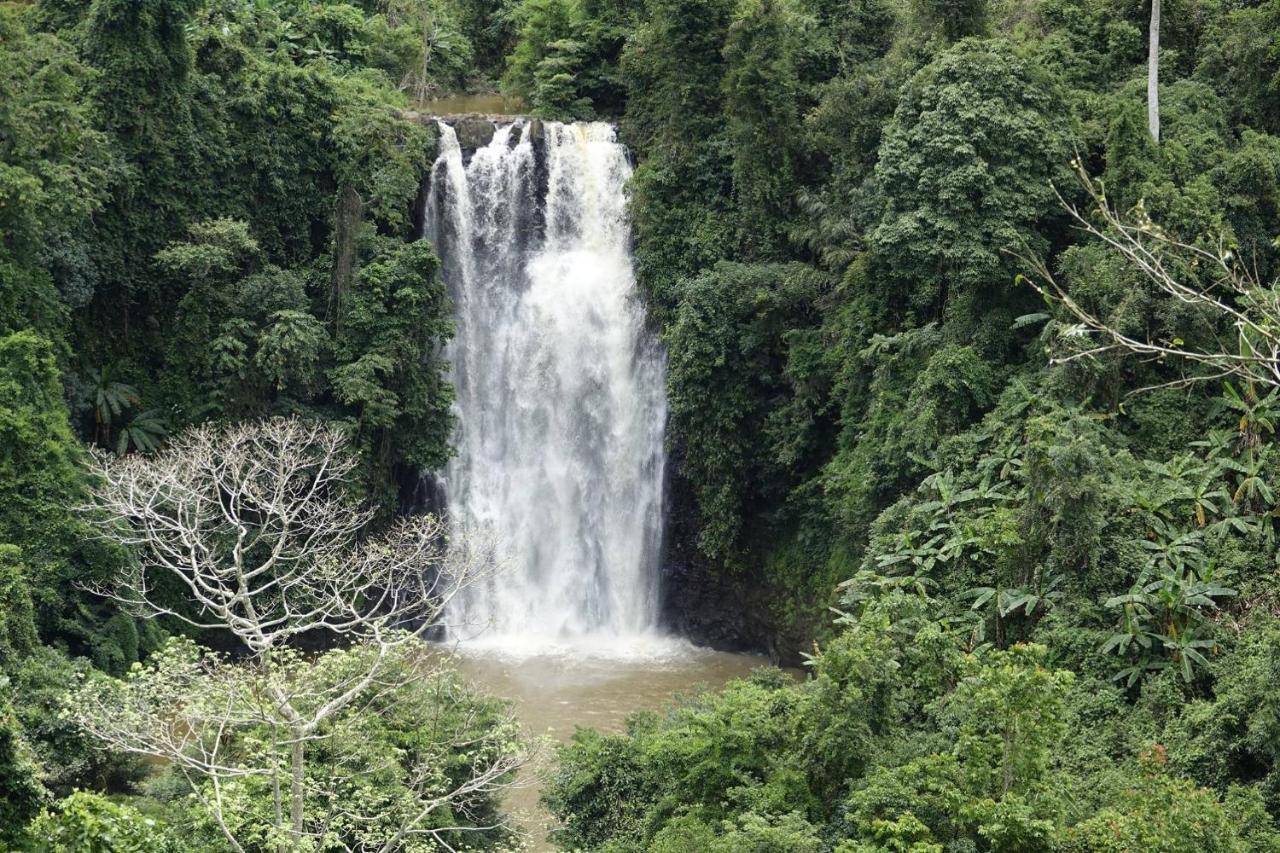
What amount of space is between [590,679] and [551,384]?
6524mm

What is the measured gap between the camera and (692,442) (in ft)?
89.4

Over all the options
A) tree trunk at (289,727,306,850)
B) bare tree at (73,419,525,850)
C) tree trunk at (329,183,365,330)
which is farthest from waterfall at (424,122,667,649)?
tree trunk at (289,727,306,850)

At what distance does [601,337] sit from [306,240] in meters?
6.42

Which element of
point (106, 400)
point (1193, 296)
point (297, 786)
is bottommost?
point (297, 786)

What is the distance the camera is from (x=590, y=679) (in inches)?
1001

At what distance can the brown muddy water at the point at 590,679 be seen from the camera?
2344 centimetres

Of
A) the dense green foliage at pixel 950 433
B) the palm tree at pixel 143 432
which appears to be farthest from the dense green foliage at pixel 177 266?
the dense green foliage at pixel 950 433

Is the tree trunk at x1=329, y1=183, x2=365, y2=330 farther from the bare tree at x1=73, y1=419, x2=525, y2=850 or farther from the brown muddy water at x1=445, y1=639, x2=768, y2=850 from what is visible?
the brown muddy water at x1=445, y1=639, x2=768, y2=850

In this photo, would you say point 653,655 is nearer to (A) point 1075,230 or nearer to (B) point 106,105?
(A) point 1075,230

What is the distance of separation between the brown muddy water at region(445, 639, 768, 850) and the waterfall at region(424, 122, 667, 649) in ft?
4.17

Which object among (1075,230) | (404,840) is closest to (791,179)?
(1075,230)

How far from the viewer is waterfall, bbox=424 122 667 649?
28266 millimetres

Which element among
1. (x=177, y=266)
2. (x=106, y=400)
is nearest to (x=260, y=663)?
(x=106, y=400)

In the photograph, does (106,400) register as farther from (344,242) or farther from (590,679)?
(590,679)
